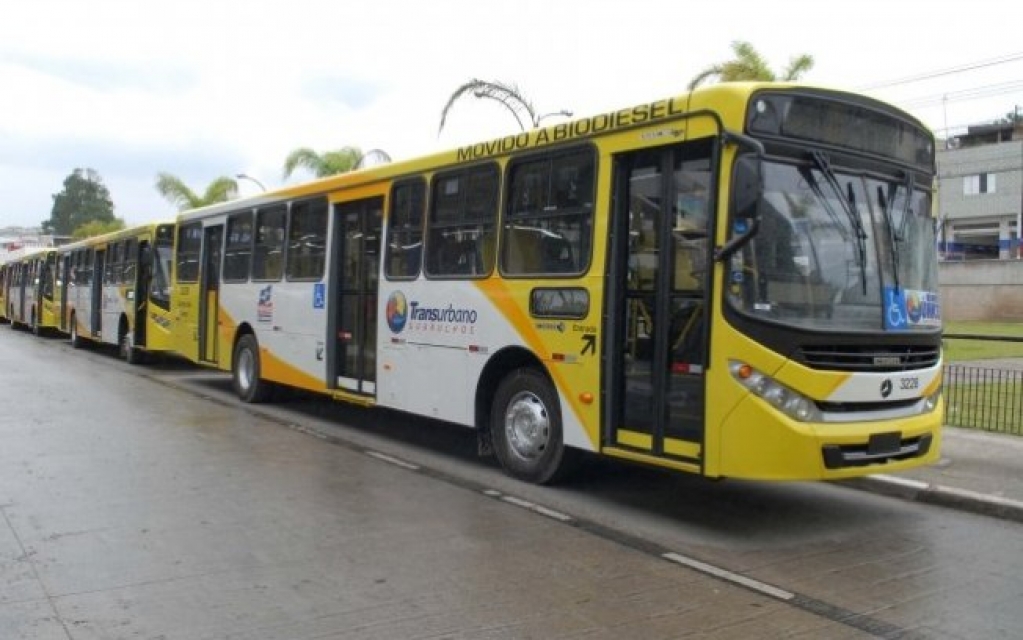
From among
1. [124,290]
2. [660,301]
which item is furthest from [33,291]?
[660,301]

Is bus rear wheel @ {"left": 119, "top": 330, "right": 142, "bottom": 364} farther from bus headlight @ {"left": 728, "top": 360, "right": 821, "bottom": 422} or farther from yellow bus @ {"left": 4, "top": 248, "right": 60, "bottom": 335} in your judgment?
bus headlight @ {"left": 728, "top": 360, "right": 821, "bottom": 422}

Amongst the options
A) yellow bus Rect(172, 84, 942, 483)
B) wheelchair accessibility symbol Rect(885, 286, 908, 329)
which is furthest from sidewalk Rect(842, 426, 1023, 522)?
wheelchair accessibility symbol Rect(885, 286, 908, 329)

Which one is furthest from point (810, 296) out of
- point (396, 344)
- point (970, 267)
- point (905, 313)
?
point (970, 267)

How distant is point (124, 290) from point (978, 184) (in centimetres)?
5298

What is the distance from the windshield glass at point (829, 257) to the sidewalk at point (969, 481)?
68.9 inches

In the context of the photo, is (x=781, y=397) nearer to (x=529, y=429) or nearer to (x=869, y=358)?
(x=869, y=358)

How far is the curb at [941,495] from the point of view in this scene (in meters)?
7.12

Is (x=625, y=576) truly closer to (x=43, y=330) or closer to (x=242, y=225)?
(x=242, y=225)

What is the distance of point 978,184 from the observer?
56250 mm

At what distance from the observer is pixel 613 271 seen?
6867 mm

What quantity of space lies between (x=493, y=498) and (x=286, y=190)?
20.3 feet

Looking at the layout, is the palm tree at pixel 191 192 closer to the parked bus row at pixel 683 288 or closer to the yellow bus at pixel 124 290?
the yellow bus at pixel 124 290

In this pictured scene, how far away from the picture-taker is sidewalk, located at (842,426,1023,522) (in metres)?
7.29

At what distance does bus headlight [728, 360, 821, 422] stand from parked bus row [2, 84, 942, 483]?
0.01 meters
